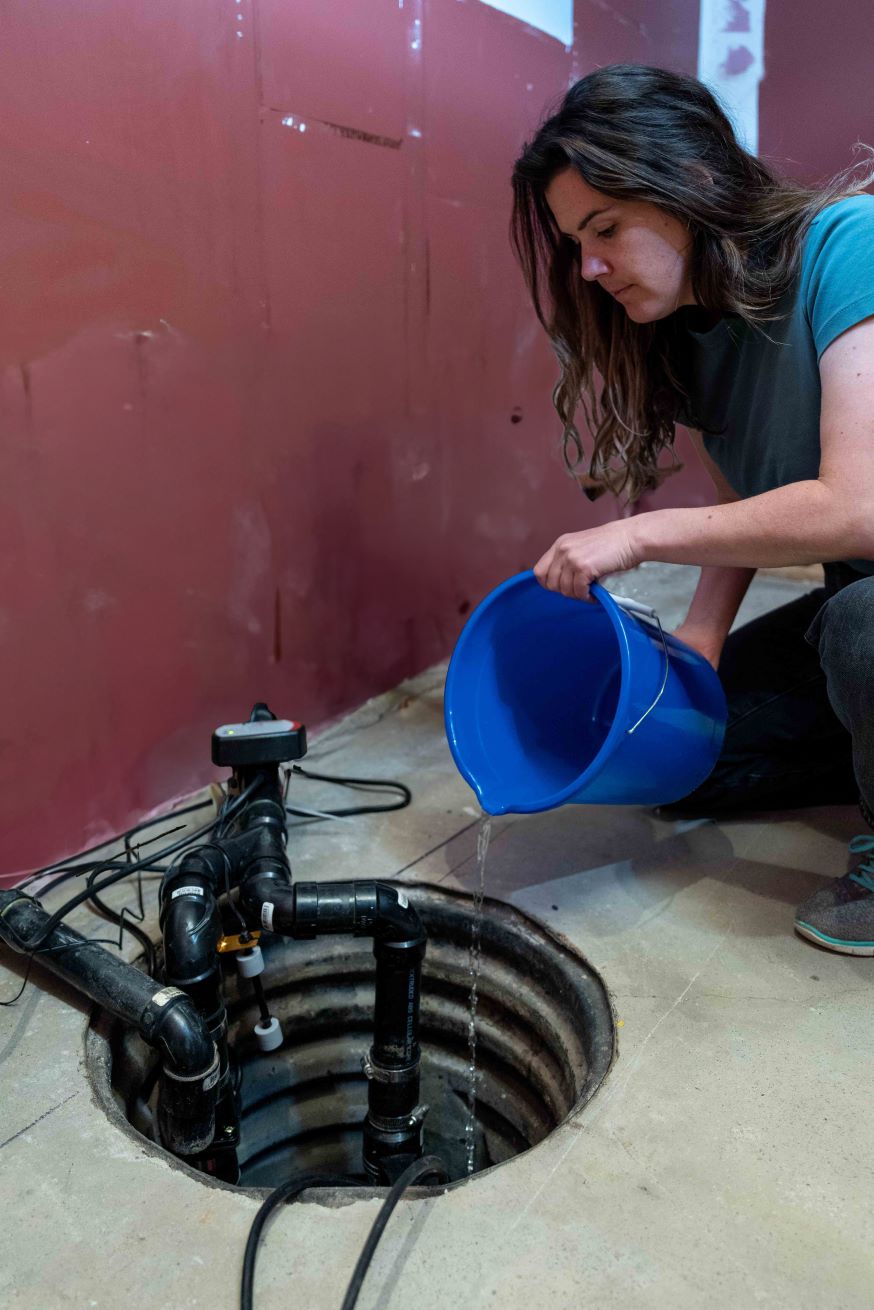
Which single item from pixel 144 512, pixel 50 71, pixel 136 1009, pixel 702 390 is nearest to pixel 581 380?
pixel 702 390

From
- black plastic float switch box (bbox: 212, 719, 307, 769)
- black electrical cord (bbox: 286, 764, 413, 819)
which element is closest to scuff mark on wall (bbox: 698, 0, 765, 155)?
black electrical cord (bbox: 286, 764, 413, 819)

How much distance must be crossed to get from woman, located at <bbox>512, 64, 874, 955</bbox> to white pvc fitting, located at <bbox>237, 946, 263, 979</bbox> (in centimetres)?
58

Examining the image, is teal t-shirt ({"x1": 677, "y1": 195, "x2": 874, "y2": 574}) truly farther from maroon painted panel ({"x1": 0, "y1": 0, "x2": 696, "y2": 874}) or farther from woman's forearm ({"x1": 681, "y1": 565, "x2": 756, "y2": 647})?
maroon painted panel ({"x1": 0, "y1": 0, "x2": 696, "y2": 874})

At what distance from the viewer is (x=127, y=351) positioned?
1373mm

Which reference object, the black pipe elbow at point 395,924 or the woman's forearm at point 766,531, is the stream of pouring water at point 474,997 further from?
the woman's forearm at point 766,531

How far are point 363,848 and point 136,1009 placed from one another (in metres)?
0.47

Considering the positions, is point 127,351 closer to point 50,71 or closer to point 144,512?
point 144,512

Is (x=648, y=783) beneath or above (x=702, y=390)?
beneath

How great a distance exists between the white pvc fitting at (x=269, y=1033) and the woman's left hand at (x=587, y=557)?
0.66 metres

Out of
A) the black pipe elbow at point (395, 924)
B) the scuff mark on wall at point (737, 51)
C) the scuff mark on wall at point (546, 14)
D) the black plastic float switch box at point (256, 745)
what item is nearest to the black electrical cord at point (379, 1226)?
the black pipe elbow at point (395, 924)

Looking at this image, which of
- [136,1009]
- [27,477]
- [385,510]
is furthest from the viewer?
[385,510]

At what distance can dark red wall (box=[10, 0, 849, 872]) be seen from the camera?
1282 millimetres

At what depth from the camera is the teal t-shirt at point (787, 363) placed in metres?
1.04

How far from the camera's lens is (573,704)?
141 cm
